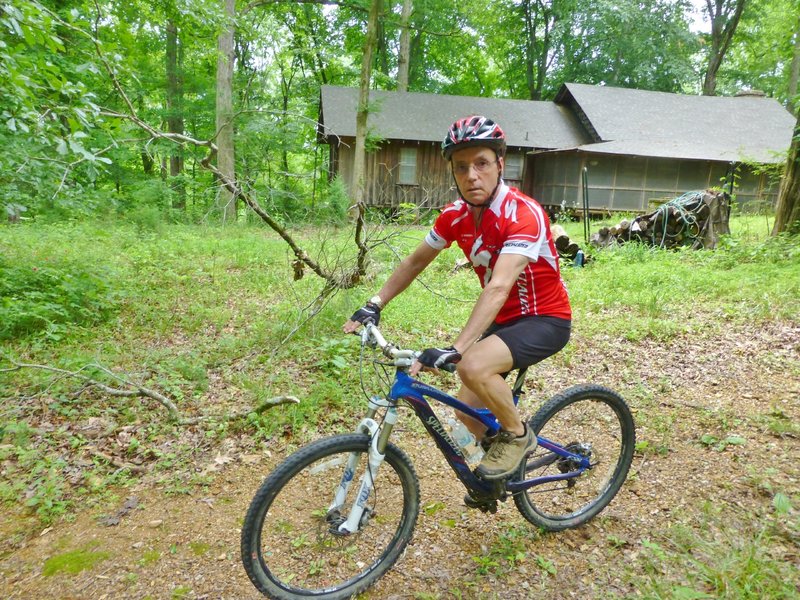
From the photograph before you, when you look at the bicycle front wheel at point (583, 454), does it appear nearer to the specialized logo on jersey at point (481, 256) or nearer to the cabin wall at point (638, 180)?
the specialized logo on jersey at point (481, 256)

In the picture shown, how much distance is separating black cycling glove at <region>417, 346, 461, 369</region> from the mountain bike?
0.49 feet

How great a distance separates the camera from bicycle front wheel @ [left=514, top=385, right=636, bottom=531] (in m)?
3.15

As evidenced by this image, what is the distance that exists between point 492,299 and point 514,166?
79.4ft

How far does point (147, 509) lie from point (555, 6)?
4064cm

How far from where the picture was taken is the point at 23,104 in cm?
→ 484

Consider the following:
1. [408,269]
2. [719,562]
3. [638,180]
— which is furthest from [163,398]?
[638,180]

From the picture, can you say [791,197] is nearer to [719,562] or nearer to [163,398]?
[719,562]

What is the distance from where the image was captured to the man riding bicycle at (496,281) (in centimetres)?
254

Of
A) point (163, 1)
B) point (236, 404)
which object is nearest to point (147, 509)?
point (236, 404)

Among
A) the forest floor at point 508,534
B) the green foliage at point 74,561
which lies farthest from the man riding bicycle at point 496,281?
the green foliage at point 74,561

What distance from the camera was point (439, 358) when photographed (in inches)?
87.7

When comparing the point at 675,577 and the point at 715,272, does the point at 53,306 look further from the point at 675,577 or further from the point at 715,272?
the point at 715,272

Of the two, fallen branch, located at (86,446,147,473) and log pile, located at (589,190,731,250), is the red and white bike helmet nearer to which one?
fallen branch, located at (86,446,147,473)

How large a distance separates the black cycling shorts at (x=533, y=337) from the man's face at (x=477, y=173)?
28.8 inches
